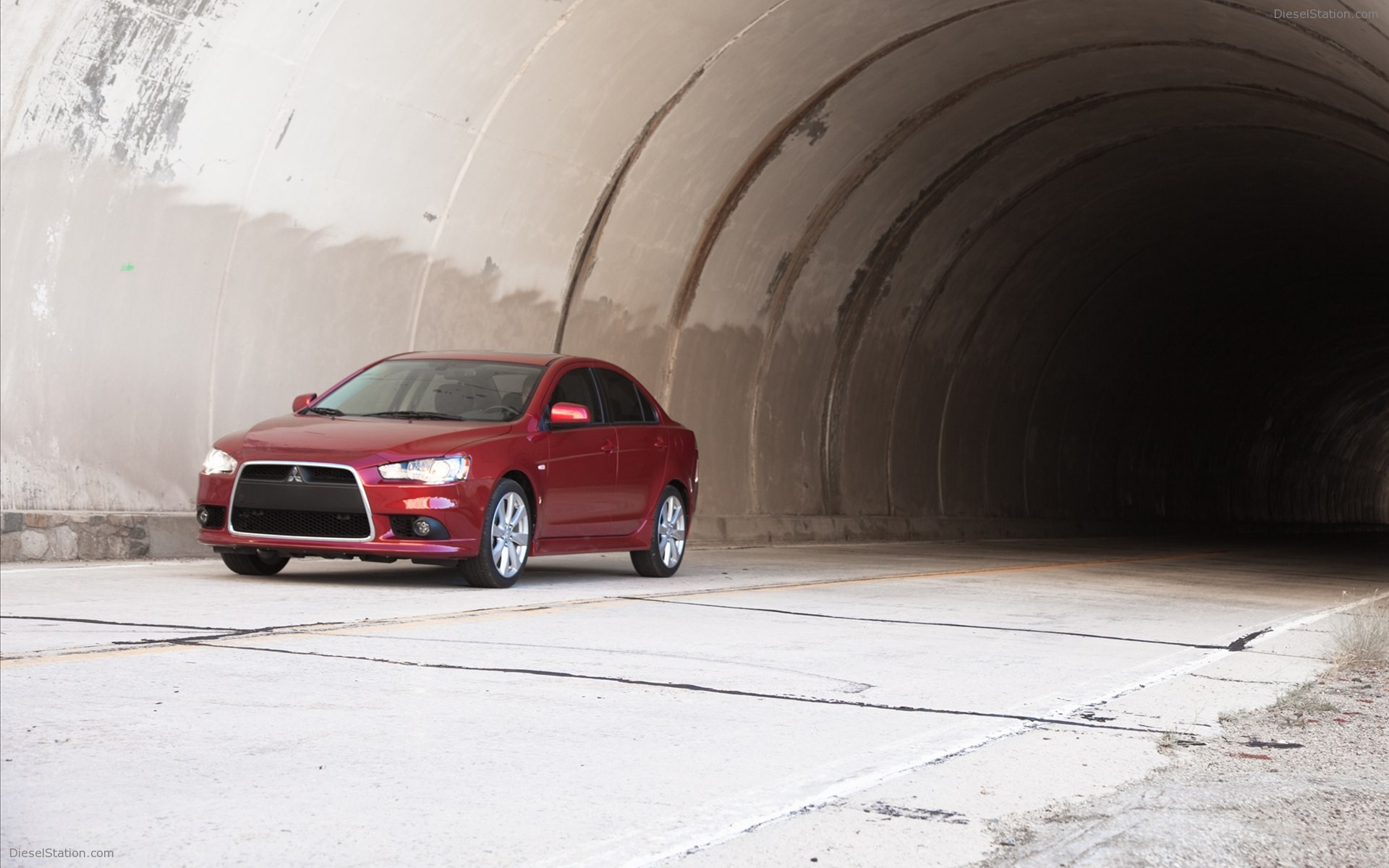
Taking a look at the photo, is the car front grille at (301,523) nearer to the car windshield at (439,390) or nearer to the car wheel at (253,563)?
the car wheel at (253,563)

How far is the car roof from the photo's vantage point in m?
12.7

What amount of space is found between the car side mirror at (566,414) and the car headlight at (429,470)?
1.10 meters

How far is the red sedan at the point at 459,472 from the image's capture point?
1072 centimetres

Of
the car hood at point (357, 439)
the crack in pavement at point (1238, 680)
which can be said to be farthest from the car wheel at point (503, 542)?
the crack in pavement at point (1238, 680)

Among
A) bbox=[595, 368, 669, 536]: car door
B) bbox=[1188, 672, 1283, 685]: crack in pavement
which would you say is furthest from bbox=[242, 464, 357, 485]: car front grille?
bbox=[1188, 672, 1283, 685]: crack in pavement

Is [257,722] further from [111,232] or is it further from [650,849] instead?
[111,232]

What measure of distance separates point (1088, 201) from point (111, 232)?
17.5 metres

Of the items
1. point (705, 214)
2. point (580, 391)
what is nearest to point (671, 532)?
point (580, 391)

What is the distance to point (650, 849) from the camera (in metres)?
3.95

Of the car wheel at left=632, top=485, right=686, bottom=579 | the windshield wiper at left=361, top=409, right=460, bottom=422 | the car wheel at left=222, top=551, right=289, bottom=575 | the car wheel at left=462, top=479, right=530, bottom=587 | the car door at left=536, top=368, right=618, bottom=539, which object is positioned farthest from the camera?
the car wheel at left=632, top=485, right=686, bottom=579

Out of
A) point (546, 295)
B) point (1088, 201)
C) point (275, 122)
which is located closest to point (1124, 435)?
→ point (1088, 201)

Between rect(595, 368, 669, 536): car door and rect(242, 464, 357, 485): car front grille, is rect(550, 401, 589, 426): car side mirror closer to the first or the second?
rect(595, 368, 669, 536): car door

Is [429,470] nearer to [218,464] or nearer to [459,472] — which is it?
[459,472]

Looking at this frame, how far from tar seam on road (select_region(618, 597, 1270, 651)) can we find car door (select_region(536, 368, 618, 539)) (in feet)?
4.55
